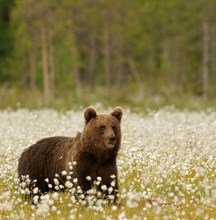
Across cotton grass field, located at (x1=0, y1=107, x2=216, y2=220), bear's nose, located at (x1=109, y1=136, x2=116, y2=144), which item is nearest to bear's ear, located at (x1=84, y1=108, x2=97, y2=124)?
bear's nose, located at (x1=109, y1=136, x2=116, y2=144)

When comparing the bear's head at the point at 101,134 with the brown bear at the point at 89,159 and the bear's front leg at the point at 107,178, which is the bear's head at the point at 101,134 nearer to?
the brown bear at the point at 89,159

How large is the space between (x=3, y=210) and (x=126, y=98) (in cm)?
2252

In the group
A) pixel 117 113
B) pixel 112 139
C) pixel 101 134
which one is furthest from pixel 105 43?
pixel 112 139

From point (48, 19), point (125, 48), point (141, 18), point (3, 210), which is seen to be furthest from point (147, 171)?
point (125, 48)

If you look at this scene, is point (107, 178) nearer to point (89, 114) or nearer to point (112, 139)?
point (112, 139)

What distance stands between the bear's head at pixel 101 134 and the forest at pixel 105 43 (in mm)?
20652

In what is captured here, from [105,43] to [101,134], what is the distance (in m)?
35.2

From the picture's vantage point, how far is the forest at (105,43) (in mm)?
33250

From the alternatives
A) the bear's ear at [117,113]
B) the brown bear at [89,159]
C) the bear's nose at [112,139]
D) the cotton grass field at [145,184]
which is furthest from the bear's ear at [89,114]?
the cotton grass field at [145,184]

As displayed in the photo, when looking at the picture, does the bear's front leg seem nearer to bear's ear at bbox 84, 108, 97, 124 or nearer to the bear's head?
the bear's head

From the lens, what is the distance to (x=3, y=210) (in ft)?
27.6

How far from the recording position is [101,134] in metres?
9.09

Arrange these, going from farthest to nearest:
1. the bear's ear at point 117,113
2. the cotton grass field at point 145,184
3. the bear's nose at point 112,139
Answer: the bear's ear at point 117,113 → the bear's nose at point 112,139 → the cotton grass field at point 145,184

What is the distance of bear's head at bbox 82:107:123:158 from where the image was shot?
8961 millimetres
